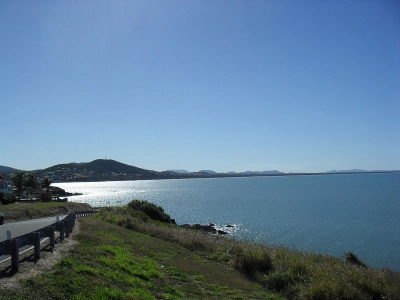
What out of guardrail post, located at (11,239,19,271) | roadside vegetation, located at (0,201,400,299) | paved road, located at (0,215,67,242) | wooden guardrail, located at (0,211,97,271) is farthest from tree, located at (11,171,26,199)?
guardrail post, located at (11,239,19,271)

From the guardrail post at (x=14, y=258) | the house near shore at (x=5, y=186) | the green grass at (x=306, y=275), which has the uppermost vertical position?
the house near shore at (x=5, y=186)

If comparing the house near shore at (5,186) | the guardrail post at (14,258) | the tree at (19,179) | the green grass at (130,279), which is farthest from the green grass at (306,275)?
the tree at (19,179)

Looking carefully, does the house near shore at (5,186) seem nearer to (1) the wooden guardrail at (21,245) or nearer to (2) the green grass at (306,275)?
(2) the green grass at (306,275)

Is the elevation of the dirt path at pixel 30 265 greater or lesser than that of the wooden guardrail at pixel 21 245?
lesser

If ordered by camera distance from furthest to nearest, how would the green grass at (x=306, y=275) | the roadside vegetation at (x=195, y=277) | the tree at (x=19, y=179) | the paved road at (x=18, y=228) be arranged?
the tree at (x=19, y=179) < the paved road at (x=18, y=228) < the green grass at (x=306, y=275) < the roadside vegetation at (x=195, y=277)

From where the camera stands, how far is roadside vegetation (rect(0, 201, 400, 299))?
823 cm

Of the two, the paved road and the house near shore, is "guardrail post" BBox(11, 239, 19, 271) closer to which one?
the paved road

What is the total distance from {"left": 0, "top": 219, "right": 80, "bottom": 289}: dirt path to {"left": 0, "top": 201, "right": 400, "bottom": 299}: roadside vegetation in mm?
315

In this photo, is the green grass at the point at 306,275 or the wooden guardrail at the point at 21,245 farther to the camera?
the green grass at the point at 306,275

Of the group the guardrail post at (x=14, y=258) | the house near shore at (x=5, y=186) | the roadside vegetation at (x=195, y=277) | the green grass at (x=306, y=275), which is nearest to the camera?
the roadside vegetation at (x=195, y=277)

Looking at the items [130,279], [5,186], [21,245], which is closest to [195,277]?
[130,279]

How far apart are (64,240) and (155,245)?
19.9ft

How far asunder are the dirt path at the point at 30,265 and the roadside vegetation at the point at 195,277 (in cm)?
32

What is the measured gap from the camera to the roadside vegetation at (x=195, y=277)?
27.0ft
